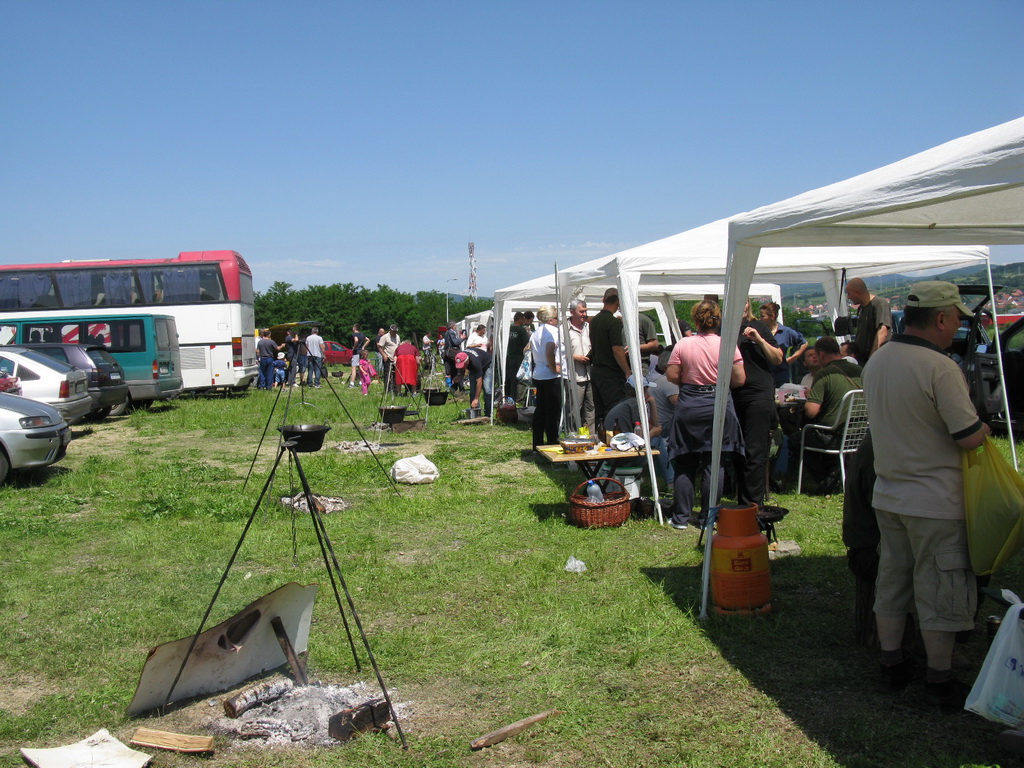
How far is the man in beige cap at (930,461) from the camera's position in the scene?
343 centimetres

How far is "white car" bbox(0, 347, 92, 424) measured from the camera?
12.7 metres

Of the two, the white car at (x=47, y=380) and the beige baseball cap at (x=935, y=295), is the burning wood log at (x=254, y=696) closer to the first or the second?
the beige baseball cap at (x=935, y=295)

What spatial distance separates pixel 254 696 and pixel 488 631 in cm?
137

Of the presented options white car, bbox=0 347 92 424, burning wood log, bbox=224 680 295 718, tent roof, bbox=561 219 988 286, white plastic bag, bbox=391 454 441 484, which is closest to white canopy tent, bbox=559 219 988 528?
tent roof, bbox=561 219 988 286

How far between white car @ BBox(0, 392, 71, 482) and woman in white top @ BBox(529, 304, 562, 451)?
5612mm

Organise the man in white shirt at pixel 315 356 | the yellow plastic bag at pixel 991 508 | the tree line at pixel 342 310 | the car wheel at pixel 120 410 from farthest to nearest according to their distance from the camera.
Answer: the tree line at pixel 342 310 → the man in white shirt at pixel 315 356 → the car wheel at pixel 120 410 → the yellow plastic bag at pixel 991 508

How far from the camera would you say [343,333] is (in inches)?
2734

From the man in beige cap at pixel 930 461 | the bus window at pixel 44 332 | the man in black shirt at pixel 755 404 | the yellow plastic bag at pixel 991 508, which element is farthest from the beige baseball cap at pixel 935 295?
the bus window at pixel 44 332

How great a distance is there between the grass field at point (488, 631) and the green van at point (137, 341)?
972 centimetres

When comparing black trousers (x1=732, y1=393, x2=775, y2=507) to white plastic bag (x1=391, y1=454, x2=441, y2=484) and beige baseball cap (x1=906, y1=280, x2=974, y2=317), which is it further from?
white plastic bag (x1=391, y1=454, x2=441, y2=484)

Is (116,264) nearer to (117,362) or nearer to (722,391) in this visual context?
(117,362)

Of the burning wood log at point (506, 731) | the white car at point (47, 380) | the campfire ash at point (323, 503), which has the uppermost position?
the white car at point (47, 380)

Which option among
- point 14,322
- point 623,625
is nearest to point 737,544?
point 623,625

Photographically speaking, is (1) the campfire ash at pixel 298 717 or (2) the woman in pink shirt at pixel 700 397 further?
(2) the woman in pink shirt at pixel 700 397
